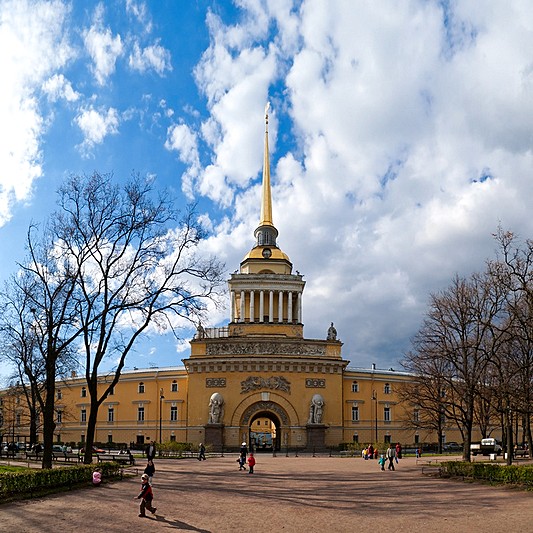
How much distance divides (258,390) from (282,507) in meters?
37.5

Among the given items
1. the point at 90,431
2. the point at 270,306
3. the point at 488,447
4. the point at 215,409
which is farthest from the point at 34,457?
the point at 488,447

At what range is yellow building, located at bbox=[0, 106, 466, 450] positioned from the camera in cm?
5772

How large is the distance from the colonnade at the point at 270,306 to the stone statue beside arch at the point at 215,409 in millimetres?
11121

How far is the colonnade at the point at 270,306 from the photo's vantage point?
66.6 meters

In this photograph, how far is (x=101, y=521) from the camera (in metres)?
17.7

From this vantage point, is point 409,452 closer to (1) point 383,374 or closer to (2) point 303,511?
(1) point 383,374

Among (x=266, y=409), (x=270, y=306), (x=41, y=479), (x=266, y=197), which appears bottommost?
(x=41, y=479)

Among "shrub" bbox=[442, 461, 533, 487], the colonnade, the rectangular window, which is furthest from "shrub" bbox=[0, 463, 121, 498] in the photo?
the colonnade

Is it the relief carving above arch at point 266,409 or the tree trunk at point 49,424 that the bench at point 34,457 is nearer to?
the tree trunk at point 49,424

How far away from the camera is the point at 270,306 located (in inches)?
2618

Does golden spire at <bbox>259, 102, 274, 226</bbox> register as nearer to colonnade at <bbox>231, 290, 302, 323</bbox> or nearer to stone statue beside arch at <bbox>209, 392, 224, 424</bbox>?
colonnade at <bbox>231, 290, 302, 323</bbox>

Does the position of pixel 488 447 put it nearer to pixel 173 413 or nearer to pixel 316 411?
pixel 316 411

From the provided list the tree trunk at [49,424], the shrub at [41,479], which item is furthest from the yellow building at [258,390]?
the shrub at [41,479]

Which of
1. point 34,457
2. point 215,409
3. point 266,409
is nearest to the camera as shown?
point 34,457
